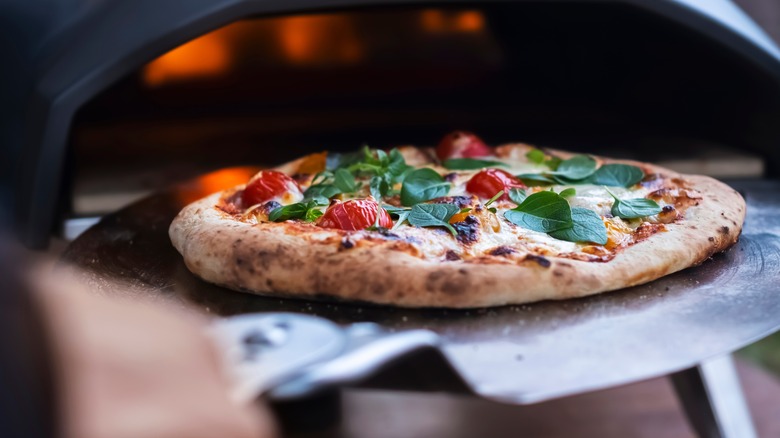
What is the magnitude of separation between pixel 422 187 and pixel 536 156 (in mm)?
369

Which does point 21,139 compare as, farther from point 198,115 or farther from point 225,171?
point 198,115

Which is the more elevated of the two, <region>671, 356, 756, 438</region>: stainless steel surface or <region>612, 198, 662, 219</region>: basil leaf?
<region>612, 198, 662, 219</region>: basil leaf

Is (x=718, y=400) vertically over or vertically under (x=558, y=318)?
under

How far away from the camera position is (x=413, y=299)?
1138 millimetres

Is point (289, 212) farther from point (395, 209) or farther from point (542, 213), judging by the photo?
point (542, 213)

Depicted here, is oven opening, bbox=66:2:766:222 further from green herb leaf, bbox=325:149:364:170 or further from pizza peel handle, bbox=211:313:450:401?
pizza peel handle, bbox=211:313:450:401

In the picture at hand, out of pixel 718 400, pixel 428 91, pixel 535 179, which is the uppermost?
pixel 535 179

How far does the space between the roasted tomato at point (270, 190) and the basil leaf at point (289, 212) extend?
0.44 feet

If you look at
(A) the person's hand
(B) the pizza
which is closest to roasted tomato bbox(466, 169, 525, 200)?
(B) the pizza

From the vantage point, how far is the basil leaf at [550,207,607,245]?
1.29 meters

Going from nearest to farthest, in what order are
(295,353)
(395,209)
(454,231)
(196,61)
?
(295,353) → (454,231) → (395,209) → (196,61)

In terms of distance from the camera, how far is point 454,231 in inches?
50.7

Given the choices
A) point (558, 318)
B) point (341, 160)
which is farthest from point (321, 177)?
point (558, 318)

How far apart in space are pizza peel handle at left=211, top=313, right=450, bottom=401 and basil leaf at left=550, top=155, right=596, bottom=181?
2.71 ft
